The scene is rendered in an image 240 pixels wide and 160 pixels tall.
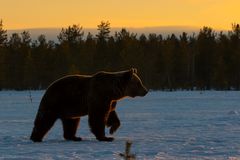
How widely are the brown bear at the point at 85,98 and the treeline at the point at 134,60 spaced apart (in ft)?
273

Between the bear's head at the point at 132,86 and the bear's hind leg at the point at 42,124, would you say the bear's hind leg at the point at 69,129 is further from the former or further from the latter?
the bear's head at the point at 132,86

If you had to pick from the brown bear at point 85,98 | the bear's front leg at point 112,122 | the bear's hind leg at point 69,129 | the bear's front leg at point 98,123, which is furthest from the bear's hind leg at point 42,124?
the bear's front leg at point 112,122

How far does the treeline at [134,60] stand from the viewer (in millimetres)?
98731

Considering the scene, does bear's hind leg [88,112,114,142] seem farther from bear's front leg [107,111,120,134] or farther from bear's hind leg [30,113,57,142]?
bear's hind leg [30,113,57,142]

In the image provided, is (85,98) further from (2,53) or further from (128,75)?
(2,53)

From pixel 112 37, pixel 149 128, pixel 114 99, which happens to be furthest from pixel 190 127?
pixel 112 37

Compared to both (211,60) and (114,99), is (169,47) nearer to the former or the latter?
(211,60)

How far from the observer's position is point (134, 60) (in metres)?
98.2

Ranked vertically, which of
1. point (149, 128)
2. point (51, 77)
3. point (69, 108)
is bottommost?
point (51, 77)

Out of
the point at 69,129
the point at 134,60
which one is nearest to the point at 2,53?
the point at 134,60

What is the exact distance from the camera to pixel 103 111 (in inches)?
536

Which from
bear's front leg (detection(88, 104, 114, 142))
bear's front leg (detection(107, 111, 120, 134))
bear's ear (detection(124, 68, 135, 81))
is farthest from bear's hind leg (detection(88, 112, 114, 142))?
bear's ear (detection(124, 68, 135, 81))

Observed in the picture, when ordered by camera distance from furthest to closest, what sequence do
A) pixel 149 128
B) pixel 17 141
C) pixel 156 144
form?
pixel 149 128
pixel 17 141
pixel 156 144

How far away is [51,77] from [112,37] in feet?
42.0
